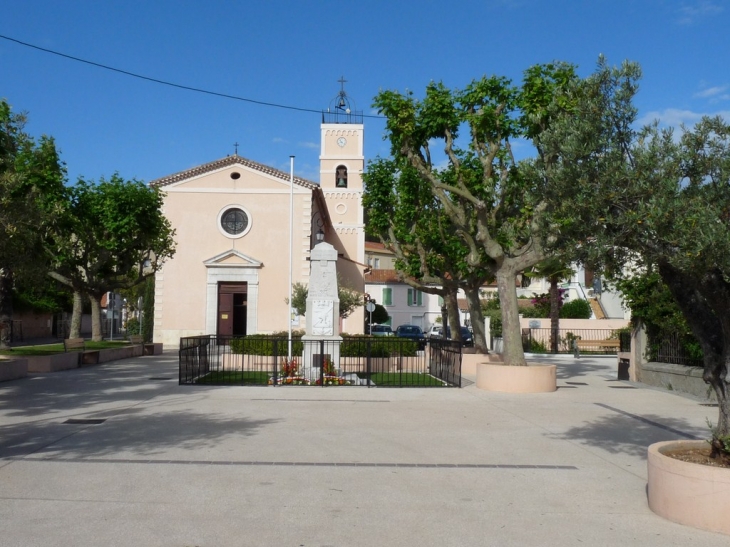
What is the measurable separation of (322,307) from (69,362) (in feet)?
27.4

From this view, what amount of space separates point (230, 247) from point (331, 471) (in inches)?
1147

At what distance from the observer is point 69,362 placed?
21.2m

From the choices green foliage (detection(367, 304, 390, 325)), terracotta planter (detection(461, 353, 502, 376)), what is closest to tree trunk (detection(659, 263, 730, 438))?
terracotta planter (detection(461, 353, 502, 376))

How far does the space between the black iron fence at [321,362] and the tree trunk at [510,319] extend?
1.16 meters

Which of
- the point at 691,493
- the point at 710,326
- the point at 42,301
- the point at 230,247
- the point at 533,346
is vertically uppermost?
the point at 230,247

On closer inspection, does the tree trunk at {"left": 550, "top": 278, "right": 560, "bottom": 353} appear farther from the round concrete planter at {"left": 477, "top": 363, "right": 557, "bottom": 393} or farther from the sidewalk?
the sidewalk

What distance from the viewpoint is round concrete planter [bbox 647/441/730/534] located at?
5.59 metres

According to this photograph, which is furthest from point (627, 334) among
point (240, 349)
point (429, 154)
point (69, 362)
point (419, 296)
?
point (419, 296)

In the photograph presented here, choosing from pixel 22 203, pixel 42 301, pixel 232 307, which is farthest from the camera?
pixel 42 301

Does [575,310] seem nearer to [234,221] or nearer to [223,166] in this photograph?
[234,221]

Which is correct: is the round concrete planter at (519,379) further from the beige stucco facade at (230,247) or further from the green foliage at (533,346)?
the beige stucco facade at (230,247)

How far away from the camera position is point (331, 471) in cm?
765

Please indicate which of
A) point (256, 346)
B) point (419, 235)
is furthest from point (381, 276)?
point (256, 346)

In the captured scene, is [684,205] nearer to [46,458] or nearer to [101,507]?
[101,507]
